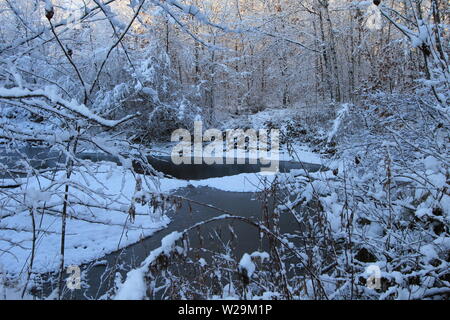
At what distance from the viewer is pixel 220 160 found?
14531mm

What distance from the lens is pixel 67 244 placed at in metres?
6.12

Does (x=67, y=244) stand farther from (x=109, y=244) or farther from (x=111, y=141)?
(x=111, y=141)

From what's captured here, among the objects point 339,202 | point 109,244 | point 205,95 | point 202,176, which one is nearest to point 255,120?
Answer: point 205,95

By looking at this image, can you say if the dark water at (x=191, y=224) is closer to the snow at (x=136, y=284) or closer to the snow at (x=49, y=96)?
the snow at (x=136, y=284)

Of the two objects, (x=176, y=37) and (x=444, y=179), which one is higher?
(x=176, y=37)

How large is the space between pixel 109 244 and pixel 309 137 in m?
11.8


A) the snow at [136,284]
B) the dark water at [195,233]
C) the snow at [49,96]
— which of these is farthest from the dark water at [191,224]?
the snow at [49,96]
